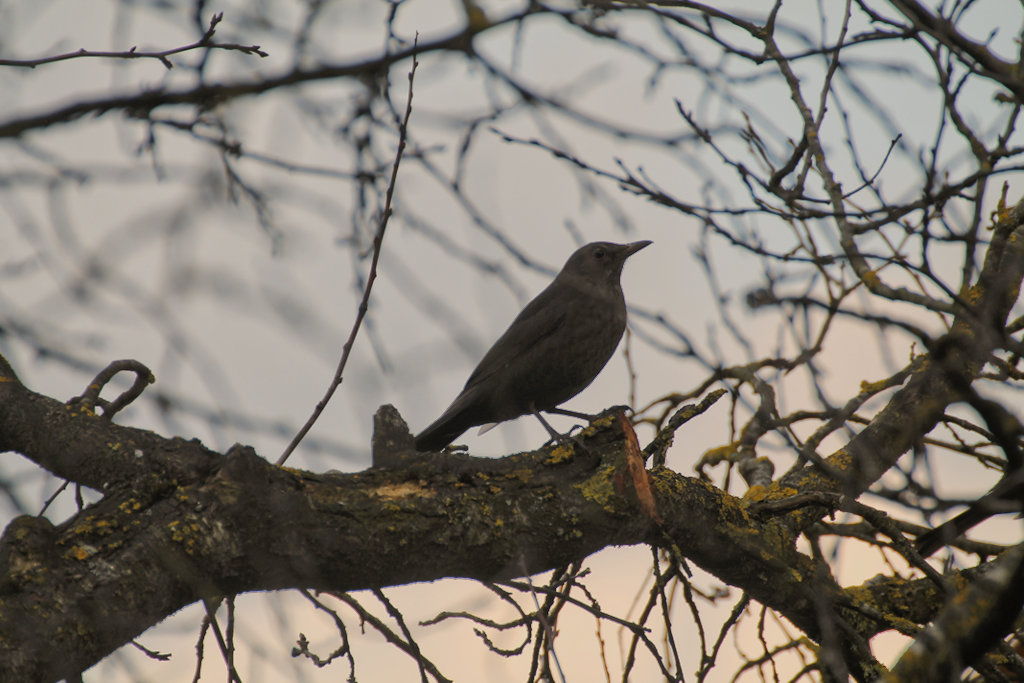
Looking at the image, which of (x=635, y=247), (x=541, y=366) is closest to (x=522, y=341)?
(x=541, y=366)

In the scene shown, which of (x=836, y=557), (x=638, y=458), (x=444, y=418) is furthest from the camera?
(x=444, y=418)

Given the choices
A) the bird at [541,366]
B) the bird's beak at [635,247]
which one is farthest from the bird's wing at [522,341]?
the bird's beak at [635,247]

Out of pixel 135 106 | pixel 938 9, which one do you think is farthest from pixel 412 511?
pixel 938 9

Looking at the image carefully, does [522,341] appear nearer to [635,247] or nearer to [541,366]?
[541,366]

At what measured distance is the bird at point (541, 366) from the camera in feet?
17.6

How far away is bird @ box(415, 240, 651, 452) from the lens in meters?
5.35

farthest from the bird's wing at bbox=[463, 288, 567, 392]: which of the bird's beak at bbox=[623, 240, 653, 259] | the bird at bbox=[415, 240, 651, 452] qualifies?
the bird's beak at bbox=[623, 240, 653, 259]

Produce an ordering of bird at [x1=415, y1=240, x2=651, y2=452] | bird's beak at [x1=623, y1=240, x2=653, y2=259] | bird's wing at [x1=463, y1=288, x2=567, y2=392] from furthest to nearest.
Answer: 1. bird's beak at [x1=623, y1=240, x2=653, y2=259]
2. bird's wing at [x1=463, y1=288, x2=567, y2=392]
3. bird at [x1=415, y1=240, x2=651, y2=452]

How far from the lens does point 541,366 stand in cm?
549

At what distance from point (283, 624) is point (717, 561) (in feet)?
5.56

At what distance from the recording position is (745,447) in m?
4.74

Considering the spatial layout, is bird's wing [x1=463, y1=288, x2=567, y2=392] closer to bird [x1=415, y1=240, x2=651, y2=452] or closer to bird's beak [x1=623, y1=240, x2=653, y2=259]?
bird [x1=415, y1=240, x2=651, y2=452]

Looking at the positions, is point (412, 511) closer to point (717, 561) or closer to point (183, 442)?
point (183, 442)

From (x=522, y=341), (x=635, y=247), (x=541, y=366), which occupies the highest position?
(x=635, y=247)
